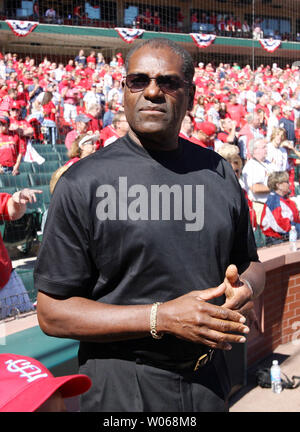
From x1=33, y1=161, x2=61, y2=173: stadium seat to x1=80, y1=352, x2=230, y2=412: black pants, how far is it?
16.5ft

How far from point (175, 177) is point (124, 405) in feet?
1.97

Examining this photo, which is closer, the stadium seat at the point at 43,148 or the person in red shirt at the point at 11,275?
the person in red shirt at the point at 11,275

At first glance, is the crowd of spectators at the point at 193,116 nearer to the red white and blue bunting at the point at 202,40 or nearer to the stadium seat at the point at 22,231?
the stadium seat at the point at 22,231

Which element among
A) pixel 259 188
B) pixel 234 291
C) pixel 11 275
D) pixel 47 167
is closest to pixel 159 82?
pixel 234 291

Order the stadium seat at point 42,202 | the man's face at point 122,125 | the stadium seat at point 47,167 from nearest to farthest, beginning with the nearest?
the man's face at point 122,125
the stadium seat at point 42,202
the stadium seat at point 47,167

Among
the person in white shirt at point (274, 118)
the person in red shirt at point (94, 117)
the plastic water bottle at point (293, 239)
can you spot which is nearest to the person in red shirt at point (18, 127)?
the person in red shirt at point (94, 117)

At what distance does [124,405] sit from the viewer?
138 centimetres

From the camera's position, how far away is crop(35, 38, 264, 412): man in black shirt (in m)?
1.28

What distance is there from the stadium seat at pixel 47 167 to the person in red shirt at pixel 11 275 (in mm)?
3242

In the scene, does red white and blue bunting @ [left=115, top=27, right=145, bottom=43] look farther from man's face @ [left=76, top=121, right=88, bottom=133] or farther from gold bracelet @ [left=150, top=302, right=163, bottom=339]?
gold bracelet @ [left=150, top=302, right=163, bottom=339]

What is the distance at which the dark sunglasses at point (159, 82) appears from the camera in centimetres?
144

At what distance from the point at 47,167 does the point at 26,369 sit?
17.8ft

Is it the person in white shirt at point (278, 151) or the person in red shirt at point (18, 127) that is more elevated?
the person in red shirt at point (18, 127)
